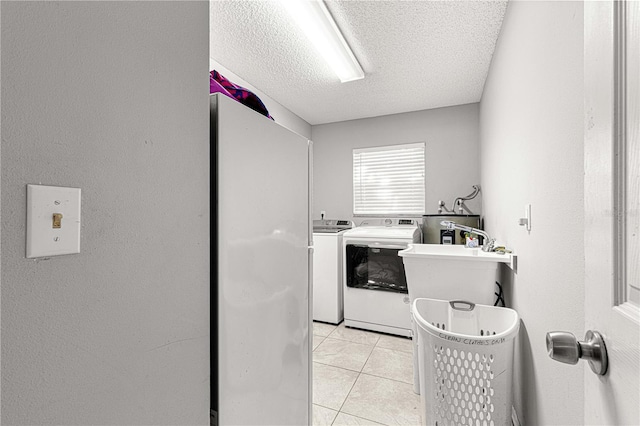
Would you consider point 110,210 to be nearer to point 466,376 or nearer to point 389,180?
point 466,376

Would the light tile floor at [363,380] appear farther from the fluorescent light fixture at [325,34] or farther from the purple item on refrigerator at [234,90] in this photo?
the fluorescent light fixture at [325,34]

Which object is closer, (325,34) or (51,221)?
(51,221)

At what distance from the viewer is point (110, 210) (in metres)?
0.59

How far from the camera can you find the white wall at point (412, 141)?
129 inches

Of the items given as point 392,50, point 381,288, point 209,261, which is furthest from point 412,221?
point 209,261

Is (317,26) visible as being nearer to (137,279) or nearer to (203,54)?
(203,54)

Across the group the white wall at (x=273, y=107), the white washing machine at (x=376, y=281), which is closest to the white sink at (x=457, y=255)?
the white washing machine at (x=376, y=281)

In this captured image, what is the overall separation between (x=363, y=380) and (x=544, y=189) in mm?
1689

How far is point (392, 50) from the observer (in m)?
2.17

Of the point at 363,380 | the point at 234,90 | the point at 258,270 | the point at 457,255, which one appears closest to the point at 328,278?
the point at 363,380

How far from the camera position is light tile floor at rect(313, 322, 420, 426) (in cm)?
169

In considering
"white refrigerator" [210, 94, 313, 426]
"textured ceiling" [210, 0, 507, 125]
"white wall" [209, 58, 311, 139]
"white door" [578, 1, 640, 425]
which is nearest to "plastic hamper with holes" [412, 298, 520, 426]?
"white refrigerator" [210, 94, 313, 426]

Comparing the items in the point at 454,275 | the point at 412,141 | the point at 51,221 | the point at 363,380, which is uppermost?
the point at 412,141

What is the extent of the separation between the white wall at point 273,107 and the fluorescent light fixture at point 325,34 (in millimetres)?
782
